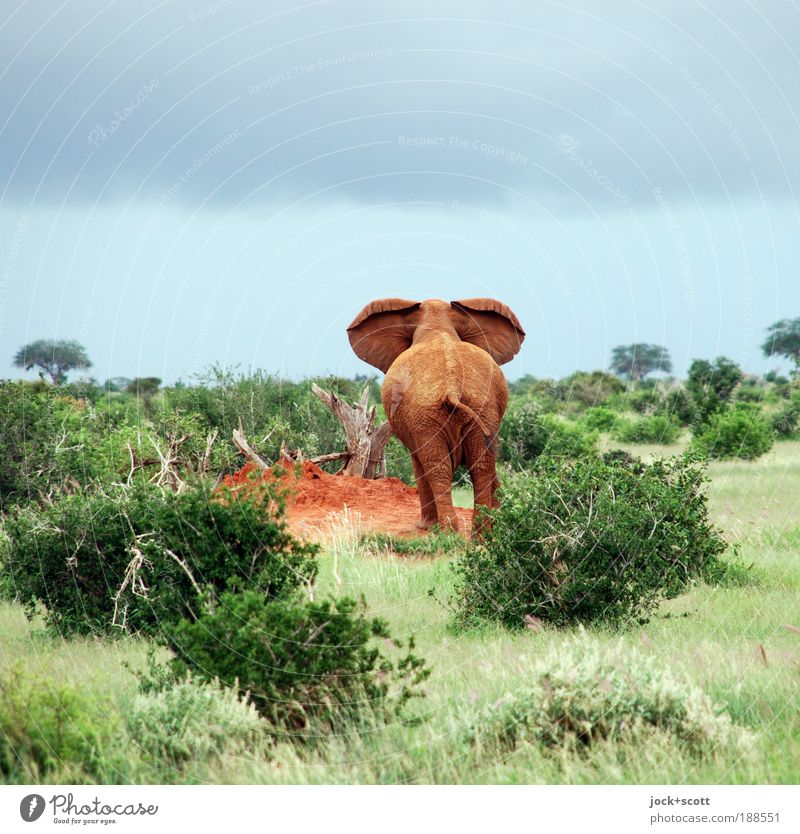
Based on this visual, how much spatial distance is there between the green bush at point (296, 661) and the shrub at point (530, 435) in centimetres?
1827

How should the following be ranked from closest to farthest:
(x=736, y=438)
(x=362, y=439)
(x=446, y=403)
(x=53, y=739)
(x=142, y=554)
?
(x=53, y=739)
(x=142, y=554)
(x=446, y=403)
(x=362, y=439)
(x=736, y=438)

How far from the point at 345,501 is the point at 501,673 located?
10.2 metres

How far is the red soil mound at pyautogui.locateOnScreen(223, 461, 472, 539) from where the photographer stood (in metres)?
15.4

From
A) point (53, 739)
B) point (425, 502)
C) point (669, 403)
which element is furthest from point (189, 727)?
point (669, 403)

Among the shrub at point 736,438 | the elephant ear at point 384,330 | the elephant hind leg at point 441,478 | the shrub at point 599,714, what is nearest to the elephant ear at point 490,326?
the elephant ear at point 384,330

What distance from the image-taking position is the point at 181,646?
283 inches

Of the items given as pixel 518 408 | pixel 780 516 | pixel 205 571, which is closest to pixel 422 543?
pixel 205 571

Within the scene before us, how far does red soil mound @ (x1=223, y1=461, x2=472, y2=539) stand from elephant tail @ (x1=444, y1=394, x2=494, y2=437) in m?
1.57

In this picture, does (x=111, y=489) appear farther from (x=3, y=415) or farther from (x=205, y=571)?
(x=3, y=415)

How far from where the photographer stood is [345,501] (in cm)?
1727

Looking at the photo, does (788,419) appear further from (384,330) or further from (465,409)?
(465,409)

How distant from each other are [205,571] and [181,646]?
6.97 feet

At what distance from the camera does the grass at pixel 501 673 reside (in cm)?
616

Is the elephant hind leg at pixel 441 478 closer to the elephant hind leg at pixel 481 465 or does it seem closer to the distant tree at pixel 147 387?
the elephant hind leg at pixel 481 465
